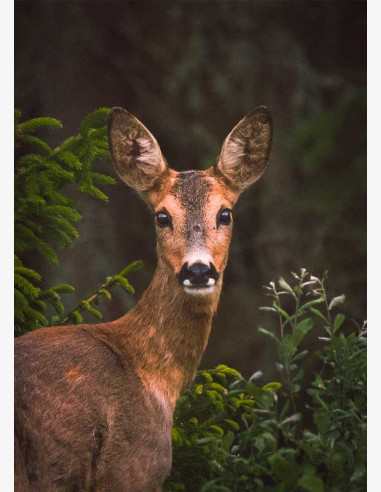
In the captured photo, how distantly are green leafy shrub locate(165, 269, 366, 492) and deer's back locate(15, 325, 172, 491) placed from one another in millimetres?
347

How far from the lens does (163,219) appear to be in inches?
136

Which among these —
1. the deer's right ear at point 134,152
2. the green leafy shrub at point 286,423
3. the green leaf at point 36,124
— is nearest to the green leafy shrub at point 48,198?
the green leaf at point 36,124

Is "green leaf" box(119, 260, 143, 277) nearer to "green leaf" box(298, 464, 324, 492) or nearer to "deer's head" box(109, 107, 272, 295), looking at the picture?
"deer's head" box(109, 107, 272, 295)

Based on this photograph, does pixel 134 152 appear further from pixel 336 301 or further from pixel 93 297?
pixel 336 301

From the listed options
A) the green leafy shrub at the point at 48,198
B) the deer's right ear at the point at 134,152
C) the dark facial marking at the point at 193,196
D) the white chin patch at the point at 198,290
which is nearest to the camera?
the white chin patch at the point at 198,290

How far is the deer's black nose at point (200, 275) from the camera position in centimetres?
319

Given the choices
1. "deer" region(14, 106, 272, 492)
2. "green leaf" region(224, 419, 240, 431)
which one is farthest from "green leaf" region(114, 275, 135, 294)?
"green leaf" region(224, 419, 240, 431)

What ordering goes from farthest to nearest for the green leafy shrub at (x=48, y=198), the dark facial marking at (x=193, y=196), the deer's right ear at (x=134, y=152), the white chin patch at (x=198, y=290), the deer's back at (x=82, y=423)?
the green leafy shrub at (x=48, y=198) → the deer's right ear at (x=134, y=152) → the dark facial marking at (x=193, y=196) → the white chin patch at (x=198, y=290) → the deer's back at (x=82, y=423)

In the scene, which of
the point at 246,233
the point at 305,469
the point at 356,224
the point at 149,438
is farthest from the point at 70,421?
the point at 356,224

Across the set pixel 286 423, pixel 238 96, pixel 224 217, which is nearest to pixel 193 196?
pixel 224 217

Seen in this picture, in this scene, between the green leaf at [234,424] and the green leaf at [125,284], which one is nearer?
the green leaf at [234,424]

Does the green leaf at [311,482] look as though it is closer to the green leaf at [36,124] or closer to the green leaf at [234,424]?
the green leaf at [234,424]

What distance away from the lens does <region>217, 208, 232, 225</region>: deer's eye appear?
343cm

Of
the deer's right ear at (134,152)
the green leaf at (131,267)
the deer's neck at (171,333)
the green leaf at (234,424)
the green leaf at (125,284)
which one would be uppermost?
the deer's right ear at (134,152)
